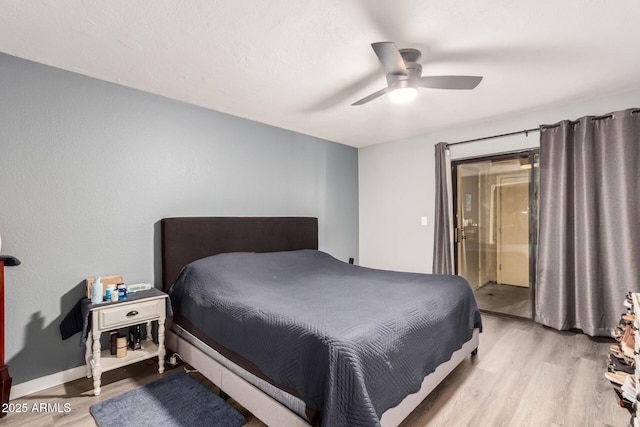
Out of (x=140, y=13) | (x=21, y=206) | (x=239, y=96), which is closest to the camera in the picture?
(x=140, y=13)

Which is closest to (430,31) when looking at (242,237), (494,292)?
(242,237)

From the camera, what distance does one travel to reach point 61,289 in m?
2.33

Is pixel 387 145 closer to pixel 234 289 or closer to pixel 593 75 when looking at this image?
pixel 593 75

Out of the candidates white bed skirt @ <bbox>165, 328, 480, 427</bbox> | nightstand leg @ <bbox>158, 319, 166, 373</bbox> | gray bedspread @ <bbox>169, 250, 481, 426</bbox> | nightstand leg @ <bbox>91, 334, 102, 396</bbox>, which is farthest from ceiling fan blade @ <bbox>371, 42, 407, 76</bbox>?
nightstand leg @ <bbox>91, 334, 102, 396</bbox>

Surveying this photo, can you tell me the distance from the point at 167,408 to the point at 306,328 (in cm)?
120

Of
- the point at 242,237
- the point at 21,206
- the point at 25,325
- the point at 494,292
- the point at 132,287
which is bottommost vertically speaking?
the point at 494,292

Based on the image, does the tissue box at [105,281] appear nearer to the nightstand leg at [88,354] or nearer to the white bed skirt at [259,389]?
the nightstand leg at [88,354]

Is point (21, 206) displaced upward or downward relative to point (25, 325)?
upward

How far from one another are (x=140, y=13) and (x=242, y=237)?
2133 mm

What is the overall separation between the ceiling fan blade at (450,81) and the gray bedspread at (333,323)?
1.54 m

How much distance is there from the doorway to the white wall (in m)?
0.28

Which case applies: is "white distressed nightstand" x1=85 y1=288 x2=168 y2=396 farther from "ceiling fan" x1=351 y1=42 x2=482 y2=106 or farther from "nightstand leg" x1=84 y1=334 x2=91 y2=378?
"ceiling fan" x1=351 y1=42 x2=482 y2=106

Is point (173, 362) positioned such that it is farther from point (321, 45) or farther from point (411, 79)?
point (411, 79)

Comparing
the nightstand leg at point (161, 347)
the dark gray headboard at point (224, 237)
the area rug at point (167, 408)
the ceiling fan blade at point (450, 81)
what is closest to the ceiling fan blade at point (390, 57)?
the ceiling fan blade at point (450, 81)
